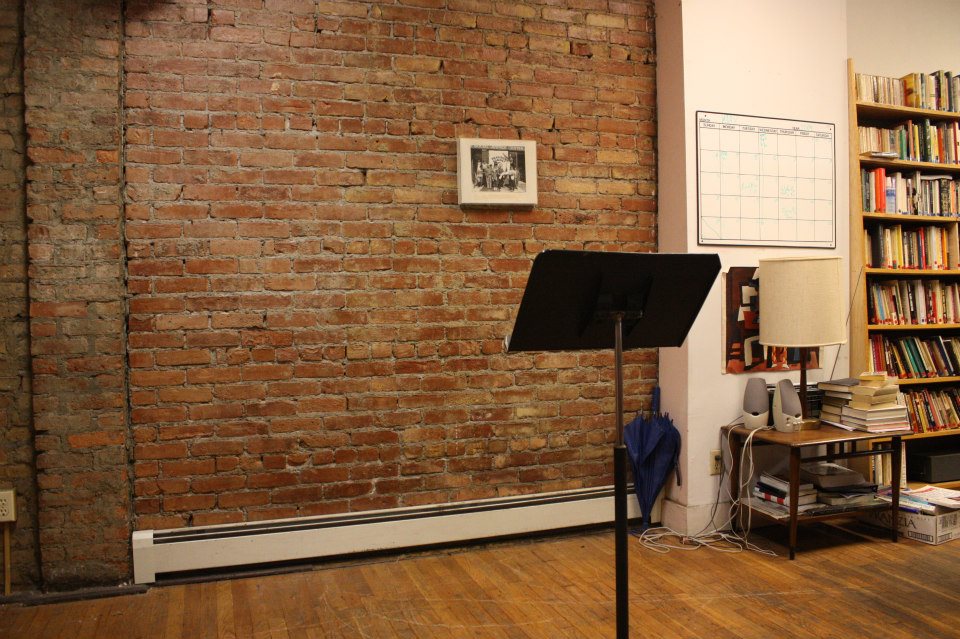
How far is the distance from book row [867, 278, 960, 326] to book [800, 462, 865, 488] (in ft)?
3.26

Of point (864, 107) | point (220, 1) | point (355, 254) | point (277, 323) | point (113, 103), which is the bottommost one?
point (277, 323)

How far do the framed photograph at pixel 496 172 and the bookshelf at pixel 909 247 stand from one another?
5.93ft

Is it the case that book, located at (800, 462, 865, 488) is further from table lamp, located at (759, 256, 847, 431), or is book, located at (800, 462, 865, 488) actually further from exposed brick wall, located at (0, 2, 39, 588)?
exposed brick wall, located at (0, 2, 39, 588)

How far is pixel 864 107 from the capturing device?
3.78 meters

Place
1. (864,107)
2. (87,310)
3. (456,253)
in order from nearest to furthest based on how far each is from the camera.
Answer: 1. (87,310)
2. (456,253)
3. (864,107)

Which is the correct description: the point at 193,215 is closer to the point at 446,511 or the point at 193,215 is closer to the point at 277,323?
the point at 277,323

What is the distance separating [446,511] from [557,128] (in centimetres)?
194

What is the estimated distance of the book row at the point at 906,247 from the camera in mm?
3834

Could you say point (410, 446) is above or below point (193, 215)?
below

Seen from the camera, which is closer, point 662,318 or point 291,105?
point 662,318

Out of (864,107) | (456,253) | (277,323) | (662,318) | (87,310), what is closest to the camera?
(662,318)

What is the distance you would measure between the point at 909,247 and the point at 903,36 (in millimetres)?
1416

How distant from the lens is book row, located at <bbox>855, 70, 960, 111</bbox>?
12.8 ft

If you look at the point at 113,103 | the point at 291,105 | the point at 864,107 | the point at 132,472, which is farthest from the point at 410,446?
the point at 864,107
